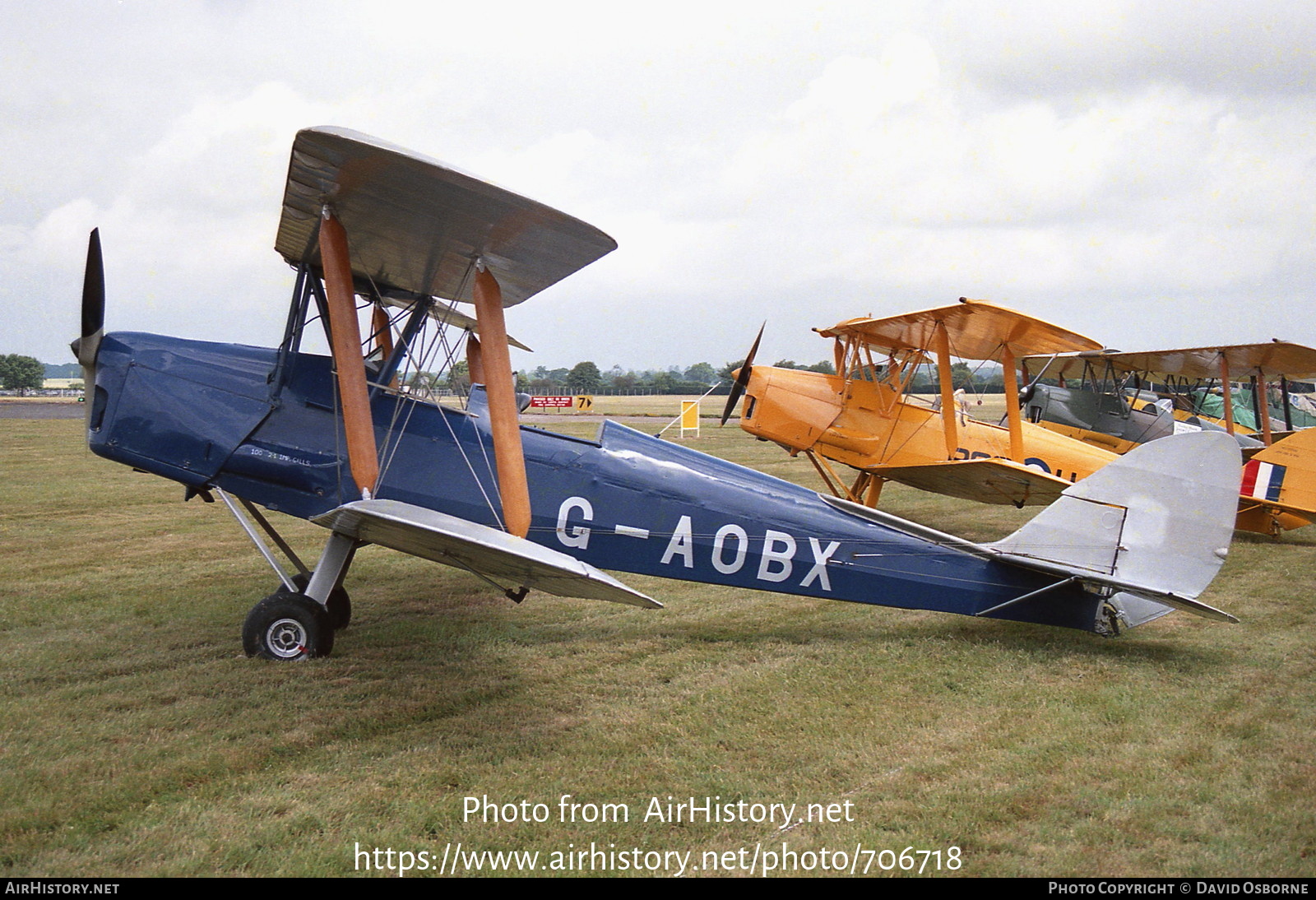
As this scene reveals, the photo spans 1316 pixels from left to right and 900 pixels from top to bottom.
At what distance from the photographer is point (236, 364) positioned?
17.1ft

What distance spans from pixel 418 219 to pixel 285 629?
2491mm

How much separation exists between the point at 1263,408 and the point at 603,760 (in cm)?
1369

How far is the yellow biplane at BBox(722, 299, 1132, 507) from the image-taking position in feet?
30.6

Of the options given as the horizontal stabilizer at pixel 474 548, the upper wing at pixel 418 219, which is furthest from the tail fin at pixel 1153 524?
the upper wing at pixel 418 219

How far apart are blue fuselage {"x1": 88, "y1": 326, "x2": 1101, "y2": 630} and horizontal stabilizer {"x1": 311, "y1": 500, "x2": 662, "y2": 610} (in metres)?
0.92

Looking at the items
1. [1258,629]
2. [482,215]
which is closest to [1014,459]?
[1258,629]

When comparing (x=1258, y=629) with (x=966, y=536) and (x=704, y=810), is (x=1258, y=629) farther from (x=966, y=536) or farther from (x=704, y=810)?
(x=704, y=810)

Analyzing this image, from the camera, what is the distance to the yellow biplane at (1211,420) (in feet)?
34.1

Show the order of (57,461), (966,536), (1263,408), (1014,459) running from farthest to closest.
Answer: (57,461)
(1263,408)
(966,536)
(1014,459)

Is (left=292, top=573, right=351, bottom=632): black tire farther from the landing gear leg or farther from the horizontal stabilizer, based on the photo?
the horizontal stabilizer

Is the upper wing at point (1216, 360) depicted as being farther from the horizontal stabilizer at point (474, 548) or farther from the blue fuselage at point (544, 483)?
the horizontal stabilizer at point (474, 548)

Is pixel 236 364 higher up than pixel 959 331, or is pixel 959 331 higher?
pixel 959 331

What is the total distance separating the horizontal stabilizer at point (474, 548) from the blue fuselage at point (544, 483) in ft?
3.02

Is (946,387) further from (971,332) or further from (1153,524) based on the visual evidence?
(1153,524)
